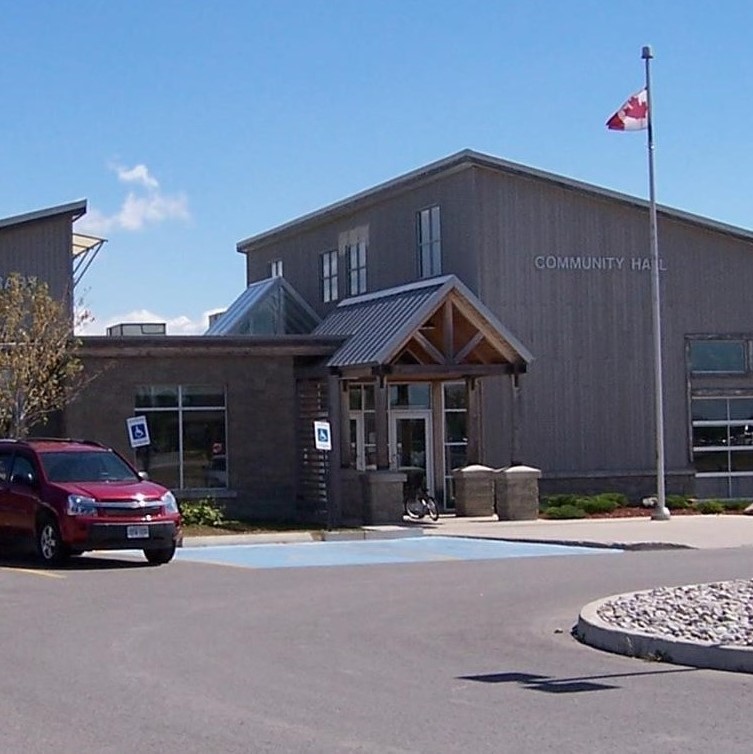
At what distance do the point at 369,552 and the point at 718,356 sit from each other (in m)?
15.0

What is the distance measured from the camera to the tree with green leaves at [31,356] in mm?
27719

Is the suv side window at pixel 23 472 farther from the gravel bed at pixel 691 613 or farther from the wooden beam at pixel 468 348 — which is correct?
the wooden beam at pixel 468 348

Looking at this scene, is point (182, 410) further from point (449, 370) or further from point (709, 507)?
point (709, 507)

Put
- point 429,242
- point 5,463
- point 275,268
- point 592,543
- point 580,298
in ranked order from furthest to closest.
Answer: point 275,268 → point 429,242 → point 580,298 → point 592,543 → point 5,463

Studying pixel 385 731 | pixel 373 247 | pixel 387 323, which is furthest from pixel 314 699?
pixel 373 247

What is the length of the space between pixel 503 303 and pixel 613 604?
19.3 m

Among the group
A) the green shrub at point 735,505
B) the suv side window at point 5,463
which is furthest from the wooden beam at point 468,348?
the suv side window at point 5,463

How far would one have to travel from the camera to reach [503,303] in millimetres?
33938

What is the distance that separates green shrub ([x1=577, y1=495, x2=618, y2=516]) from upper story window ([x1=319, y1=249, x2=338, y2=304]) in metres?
11.1

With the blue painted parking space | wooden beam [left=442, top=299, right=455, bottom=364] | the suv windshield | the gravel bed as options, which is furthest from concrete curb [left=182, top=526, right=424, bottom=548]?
the gravel bed

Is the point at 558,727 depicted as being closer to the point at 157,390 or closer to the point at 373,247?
the point at 157,390

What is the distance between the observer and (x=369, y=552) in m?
24.2

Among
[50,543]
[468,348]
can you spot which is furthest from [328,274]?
[50,543]

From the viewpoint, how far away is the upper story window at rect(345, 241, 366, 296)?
126ft
